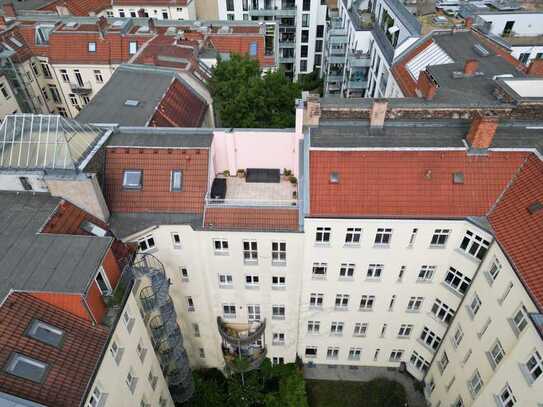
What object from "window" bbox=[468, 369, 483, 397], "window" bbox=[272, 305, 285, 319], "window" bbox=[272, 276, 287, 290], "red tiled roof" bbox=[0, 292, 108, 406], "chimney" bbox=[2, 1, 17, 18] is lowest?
"window" bbox=[272, 305, 285, 319]

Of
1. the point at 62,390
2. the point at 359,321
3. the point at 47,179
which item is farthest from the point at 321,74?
the point at 62,390

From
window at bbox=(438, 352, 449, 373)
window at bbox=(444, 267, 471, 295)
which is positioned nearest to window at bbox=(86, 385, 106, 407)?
window at bbox=(444, 267, 471, 295)

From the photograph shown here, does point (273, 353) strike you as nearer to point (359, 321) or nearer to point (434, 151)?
point (359, 321)

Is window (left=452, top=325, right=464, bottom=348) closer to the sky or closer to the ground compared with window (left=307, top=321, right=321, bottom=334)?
closer to the sky

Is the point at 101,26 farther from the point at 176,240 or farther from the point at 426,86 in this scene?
the point at 426,86

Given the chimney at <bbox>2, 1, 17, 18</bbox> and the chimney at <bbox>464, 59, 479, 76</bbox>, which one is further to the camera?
the chimney at <bbox>2, 1, 17, 18</bbox>

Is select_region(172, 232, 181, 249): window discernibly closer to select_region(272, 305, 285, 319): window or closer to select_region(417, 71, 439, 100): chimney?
select_region(272, 305, 285, 319): window

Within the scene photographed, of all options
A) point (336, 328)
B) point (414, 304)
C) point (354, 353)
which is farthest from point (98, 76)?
point (414, 304)

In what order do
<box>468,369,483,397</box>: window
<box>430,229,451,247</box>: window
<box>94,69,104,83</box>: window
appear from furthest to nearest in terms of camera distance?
<box>94,69,104,83</box>: window
<box>430,229,451,247</box>: window
<box>468,369,483,397</box>: window
